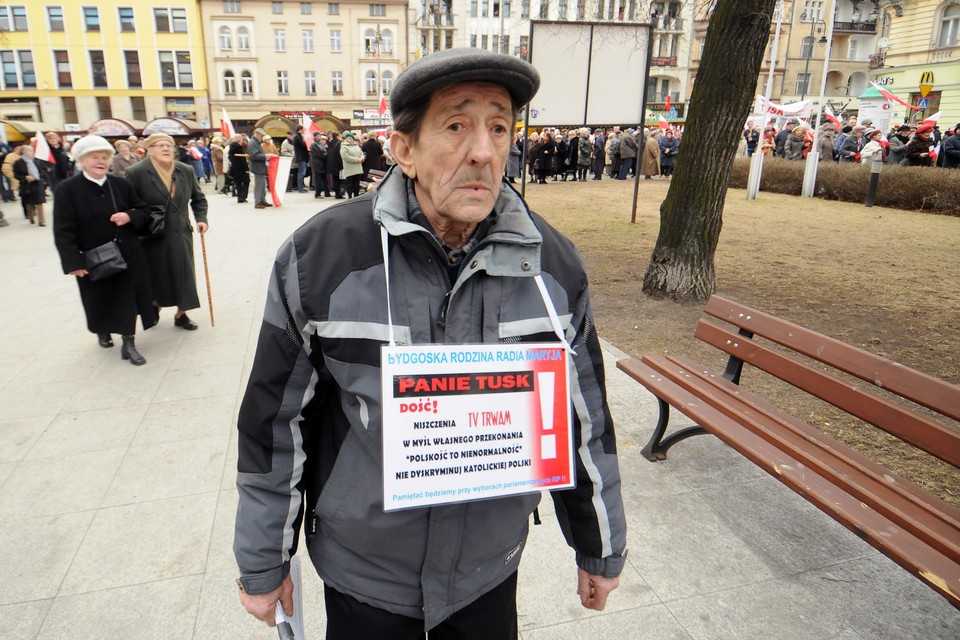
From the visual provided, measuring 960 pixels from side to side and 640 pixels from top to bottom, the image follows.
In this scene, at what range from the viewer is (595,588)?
1696 mm

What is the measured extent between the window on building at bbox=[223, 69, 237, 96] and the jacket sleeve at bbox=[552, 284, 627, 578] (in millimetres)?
60530

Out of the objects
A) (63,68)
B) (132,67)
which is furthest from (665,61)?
(63,68)

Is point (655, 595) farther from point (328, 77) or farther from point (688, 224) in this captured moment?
point (328, 77)

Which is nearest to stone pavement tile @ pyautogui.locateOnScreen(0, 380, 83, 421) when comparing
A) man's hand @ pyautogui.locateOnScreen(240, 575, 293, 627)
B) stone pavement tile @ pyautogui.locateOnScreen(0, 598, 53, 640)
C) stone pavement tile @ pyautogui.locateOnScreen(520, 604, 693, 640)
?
stone pavement tile @ pyautogui.locateOnScreen(0, 598, 53, 640)

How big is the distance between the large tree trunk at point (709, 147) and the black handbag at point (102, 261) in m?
5.07

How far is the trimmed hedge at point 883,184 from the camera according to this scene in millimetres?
13289

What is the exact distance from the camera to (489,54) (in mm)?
1391

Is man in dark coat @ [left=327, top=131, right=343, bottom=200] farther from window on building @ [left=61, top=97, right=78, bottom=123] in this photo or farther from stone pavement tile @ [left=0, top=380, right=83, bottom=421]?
window on building @ [left=61, top=97, right=78, bottom=123]

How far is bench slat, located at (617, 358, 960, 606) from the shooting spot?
6.40 ft

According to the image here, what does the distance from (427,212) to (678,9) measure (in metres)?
9.21

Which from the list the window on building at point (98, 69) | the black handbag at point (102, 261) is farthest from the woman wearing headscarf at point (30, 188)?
the window on building at point (98, 69)

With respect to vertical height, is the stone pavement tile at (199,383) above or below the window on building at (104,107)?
below

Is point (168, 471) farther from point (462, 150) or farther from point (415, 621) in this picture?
point (462, 150)

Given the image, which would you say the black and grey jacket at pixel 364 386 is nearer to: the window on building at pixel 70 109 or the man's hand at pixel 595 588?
the man's hand at pixel 595 588
